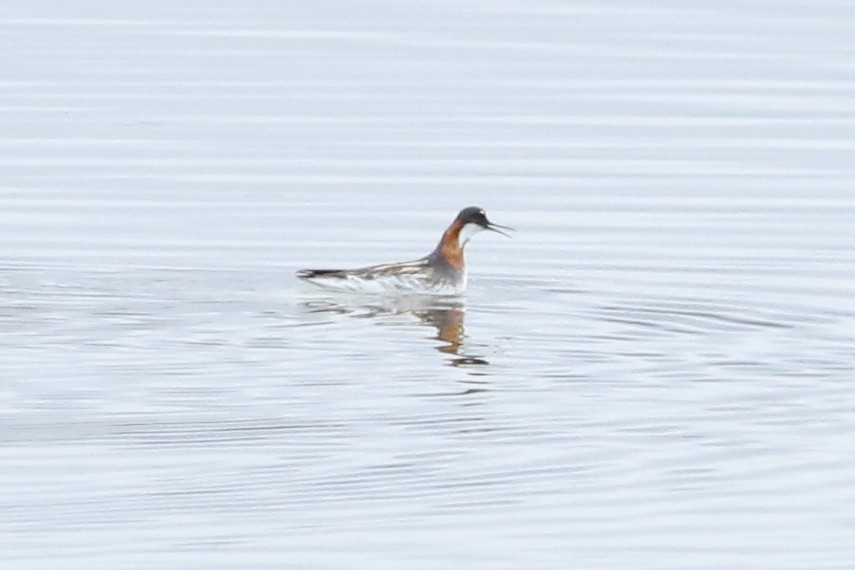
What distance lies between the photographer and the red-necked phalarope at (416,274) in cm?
1773

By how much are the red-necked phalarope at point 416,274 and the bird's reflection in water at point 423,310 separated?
9cm

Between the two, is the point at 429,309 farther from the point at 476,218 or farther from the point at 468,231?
the point at 476,218

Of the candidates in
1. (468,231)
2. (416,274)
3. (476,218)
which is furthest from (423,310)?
(476,218)

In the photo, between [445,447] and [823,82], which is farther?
[823,82]

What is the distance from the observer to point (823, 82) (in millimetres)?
28828

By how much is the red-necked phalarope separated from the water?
0.17 metres

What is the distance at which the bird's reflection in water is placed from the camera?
1650cm

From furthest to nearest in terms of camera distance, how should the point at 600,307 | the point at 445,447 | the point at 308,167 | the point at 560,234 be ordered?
1. the point at 308,167
2. the point at 560,234
3. the point at 600,307
4. the point at 445,447

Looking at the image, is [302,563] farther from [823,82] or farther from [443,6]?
[443,6]

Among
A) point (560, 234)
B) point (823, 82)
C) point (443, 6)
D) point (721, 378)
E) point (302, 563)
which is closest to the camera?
point (302, 563)

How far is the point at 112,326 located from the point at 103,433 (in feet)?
9.76

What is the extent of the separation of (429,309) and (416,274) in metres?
0.67

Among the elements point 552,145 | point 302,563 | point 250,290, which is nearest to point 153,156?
point 552,145

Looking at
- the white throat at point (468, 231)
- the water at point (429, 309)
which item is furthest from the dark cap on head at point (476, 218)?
the water at point (429, 309)
